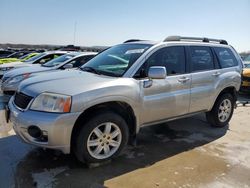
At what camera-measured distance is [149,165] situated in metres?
3.93

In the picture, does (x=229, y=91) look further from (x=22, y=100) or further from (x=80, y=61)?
(x=80, y=61)

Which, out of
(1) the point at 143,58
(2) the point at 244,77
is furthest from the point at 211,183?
(2) the point at 244,77

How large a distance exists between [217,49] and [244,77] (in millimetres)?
4433

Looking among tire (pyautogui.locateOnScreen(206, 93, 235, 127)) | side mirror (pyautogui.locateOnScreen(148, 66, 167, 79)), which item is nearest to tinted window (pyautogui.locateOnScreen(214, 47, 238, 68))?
tire (pyautogui.locateOnScreen(206, 93, 235, 127))

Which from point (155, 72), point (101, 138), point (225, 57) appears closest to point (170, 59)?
point (155, 72)

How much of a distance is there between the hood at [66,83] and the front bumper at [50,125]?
0.95ft

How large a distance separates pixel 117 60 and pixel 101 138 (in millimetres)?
1442

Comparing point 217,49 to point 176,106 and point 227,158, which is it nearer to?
point 176,106

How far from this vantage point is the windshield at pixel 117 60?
4.26 m

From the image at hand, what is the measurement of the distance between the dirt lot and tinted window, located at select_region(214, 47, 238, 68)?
1465mm

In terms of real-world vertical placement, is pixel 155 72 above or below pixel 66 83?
above

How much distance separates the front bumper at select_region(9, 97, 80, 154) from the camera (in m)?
3.32

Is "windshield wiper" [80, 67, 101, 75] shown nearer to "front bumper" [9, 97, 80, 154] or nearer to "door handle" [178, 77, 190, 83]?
"front bumper" [9, 97, 80, 154]

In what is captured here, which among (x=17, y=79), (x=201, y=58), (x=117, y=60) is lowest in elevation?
(x=17, y=79)
